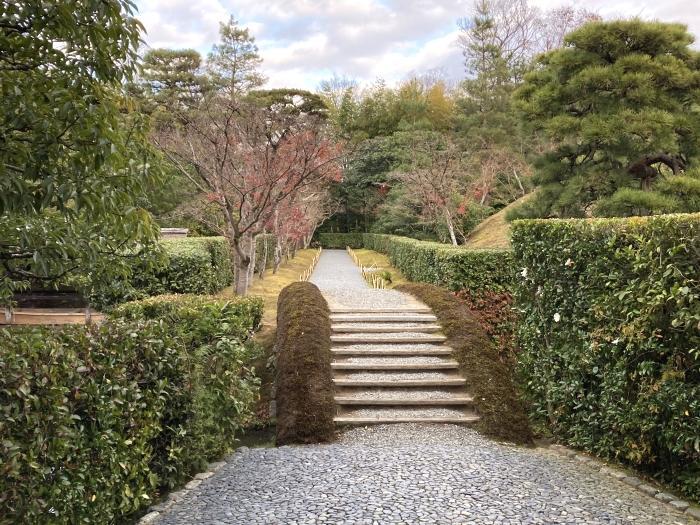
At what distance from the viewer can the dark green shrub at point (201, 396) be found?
3754 millimetres

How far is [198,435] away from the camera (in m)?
4.07

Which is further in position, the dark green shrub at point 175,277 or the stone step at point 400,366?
the dark green shrub at point 175,277

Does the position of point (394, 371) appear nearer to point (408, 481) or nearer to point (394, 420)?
point (394, 420)

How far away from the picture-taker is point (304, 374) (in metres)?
6.32

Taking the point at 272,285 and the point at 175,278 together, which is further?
the point at 272,285

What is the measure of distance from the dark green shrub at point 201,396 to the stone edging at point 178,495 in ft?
0.26

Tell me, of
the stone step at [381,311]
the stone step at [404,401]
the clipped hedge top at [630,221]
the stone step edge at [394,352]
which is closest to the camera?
the clipped hedge top at [630,221]

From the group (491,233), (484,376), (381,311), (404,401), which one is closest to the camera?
(404,401)

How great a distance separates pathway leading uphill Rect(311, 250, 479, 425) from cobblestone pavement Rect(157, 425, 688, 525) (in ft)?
3.46

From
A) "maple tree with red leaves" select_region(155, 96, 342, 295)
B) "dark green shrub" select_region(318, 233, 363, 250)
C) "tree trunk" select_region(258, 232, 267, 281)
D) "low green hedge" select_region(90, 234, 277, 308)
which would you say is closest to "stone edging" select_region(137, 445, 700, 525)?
"maple tree with red leaves" select_region(155, 96, 342, 295)

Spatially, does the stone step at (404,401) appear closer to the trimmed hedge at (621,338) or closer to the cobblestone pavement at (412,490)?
the trimmed hedge at (621,338)

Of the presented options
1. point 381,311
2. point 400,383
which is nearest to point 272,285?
point 381,311

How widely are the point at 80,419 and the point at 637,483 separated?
3.97 m

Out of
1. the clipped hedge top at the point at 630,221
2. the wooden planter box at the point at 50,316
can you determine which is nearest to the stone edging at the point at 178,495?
the clipped hedge top at the point at 630,221
